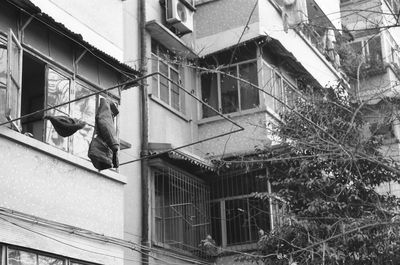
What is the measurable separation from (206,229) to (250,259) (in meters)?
3.00

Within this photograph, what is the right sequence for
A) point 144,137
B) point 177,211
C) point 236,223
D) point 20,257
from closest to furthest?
point 20,257 < point 144,137 < point 177,211 < point 236,223

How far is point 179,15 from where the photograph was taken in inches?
655

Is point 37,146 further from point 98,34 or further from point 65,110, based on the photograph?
point 98,34

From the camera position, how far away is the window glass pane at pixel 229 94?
16984 mm

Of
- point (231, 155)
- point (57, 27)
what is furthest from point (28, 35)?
point (231, 155)

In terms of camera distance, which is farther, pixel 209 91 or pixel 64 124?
pixel 209 91

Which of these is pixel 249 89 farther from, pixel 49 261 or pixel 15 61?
→ pixel 49 261

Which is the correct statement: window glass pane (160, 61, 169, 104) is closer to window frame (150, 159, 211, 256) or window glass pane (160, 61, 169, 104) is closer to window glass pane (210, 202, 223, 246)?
window frame (150, 159, 211, 256)

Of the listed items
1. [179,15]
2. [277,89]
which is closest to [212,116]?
[277,89]

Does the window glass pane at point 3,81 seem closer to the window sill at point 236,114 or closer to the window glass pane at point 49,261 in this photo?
the window glass pane at point 49,261

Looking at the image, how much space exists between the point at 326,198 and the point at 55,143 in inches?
204

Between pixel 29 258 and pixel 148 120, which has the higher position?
pixel 148 120

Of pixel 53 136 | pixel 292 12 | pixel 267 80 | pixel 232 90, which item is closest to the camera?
pixel 53 136

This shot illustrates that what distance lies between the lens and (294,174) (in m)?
14.1
